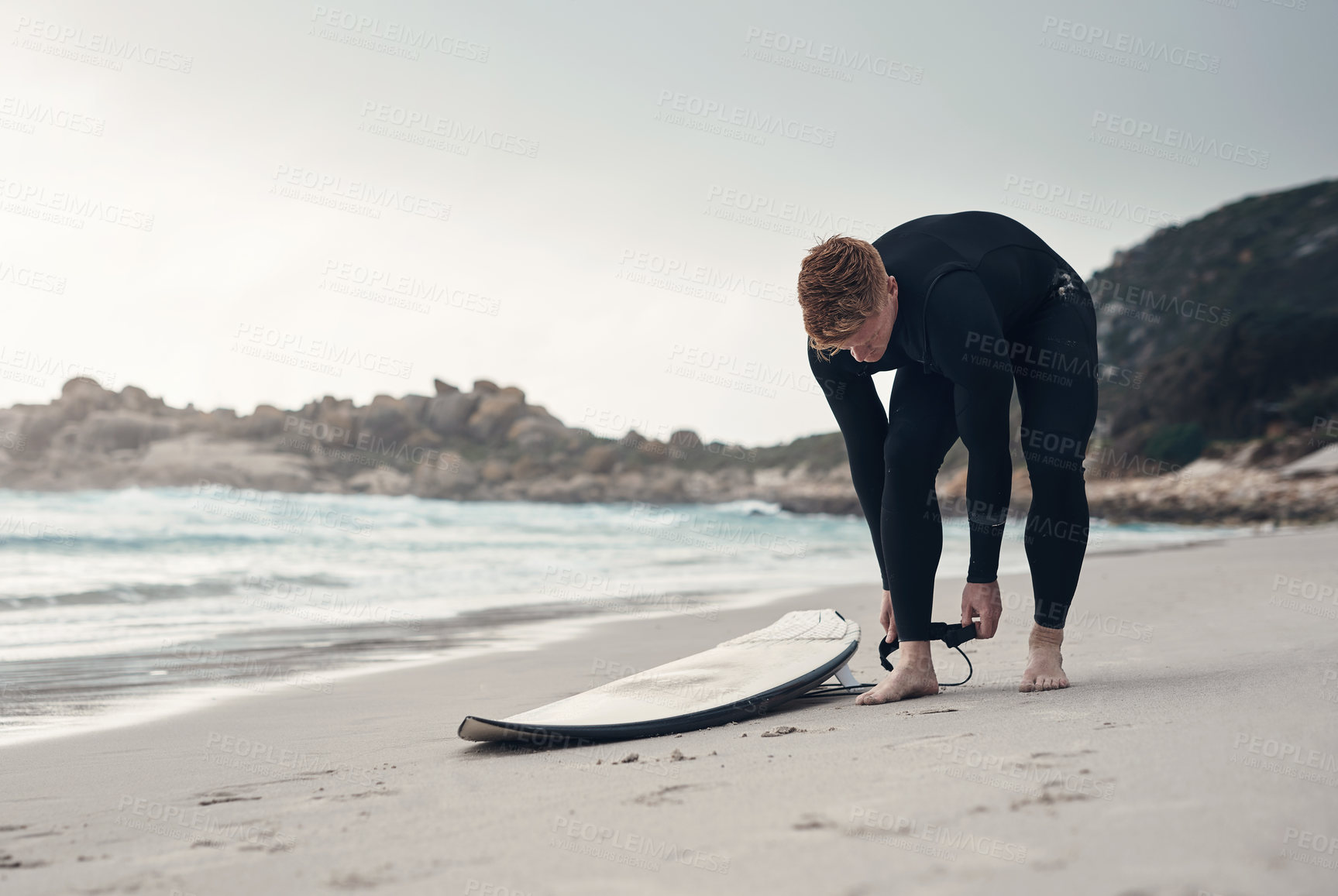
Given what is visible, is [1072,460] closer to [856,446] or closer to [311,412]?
[856,446]

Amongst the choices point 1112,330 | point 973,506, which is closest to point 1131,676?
point 973,506

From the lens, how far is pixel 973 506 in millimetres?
2240

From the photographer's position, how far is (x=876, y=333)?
7.18 ft

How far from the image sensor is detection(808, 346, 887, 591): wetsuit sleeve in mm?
2518

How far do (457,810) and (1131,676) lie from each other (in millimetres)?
2024

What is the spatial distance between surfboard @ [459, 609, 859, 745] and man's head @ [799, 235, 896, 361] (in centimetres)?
109
